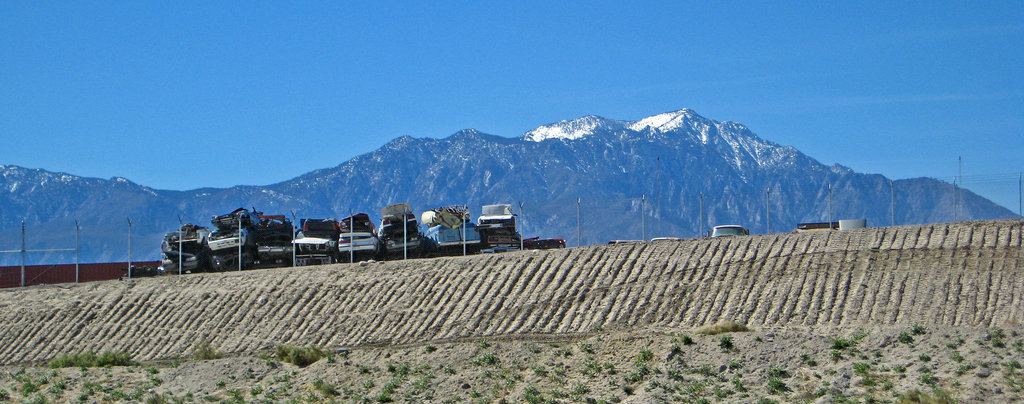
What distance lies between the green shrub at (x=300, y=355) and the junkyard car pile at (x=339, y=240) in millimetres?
8245

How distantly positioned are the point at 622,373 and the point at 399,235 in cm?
1779

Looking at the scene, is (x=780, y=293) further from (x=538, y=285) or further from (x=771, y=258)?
(x=538, y=285)

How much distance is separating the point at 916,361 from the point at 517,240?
1950 centimetres

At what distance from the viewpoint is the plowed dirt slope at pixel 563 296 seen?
25094 millimetres

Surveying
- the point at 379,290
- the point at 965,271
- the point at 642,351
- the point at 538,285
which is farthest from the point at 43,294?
the point at 965,271

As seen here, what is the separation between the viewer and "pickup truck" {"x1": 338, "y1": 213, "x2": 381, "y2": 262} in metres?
38.5

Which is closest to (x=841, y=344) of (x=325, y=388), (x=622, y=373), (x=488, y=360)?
(x=622, y=373)

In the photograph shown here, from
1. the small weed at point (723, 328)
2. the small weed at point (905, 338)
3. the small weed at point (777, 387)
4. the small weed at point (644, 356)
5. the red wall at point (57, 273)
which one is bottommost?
the small weed at point (777, 387)

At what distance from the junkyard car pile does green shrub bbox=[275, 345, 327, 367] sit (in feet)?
27.0

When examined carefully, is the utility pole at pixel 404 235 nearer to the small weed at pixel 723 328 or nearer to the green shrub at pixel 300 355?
the green shrub at pixel 300 355

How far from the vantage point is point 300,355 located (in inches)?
1099

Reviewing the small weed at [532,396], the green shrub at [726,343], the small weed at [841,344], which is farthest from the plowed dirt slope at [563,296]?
the small weed at [532,396]

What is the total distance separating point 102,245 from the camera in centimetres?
5422

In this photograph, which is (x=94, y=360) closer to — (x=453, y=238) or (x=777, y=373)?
(x=453, y=238)
